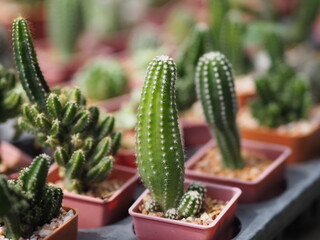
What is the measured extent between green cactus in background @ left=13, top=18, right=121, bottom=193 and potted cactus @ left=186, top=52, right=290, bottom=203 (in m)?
0.38

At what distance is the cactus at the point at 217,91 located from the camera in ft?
6.75

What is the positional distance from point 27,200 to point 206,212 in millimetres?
608

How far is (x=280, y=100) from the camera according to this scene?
2.62m

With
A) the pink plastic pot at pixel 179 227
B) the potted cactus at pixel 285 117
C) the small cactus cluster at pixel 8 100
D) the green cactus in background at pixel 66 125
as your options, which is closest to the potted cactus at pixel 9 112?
the small cactus cluster at pixel 8 100

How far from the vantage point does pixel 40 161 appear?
161cm

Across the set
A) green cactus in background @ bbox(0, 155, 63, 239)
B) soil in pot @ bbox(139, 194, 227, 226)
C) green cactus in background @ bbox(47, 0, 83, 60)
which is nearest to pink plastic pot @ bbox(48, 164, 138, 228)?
soil in pot @ bbox(139, 194, 227, 226)

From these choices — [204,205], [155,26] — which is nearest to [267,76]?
[204,205]

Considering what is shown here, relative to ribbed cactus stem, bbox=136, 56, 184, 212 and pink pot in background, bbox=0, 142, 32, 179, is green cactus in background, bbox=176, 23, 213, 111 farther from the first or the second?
ribbed cactus stem, bbox=136, 56, 184, 212

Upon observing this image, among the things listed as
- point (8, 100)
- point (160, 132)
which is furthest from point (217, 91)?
point (8, 100)

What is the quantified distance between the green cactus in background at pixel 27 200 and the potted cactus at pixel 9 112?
0.51m

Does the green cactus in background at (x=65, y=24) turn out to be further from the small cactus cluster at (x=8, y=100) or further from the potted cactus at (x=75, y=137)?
the potted cactus at (x=75, y=137)

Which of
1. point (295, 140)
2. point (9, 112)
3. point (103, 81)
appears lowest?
point (295, 140)

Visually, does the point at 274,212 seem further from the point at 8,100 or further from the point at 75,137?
the point at 8,100

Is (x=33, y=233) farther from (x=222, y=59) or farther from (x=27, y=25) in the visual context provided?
(x=222, y=59)
